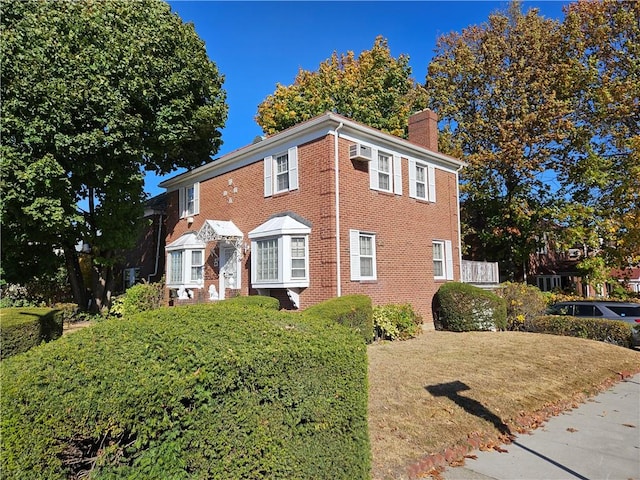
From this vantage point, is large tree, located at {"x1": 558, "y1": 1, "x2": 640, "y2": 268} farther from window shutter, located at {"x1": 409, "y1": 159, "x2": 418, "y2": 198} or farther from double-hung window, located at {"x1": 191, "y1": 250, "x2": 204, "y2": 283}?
double-hung window, located at {"x1": 191, "y1": 250, "x2": 204, "y2": 283}

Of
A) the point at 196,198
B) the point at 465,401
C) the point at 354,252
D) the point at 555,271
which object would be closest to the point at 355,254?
the point at 354,252

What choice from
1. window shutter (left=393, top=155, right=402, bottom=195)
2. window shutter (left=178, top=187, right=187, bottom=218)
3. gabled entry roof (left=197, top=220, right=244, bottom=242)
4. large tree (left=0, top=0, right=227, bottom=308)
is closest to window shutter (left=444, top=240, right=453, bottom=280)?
window shutter (left=393, top=155, right=402, bottom=195)

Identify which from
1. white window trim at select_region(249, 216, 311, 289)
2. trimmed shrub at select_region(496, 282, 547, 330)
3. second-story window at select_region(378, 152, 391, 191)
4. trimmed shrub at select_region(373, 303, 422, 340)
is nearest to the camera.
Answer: trimmed shrub at select_region(373, 303, 422, 340)

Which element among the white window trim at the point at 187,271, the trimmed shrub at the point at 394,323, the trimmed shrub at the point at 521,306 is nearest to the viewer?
the trimmed shrub at the point at 394,323

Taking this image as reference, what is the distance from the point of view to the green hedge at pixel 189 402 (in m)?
2.62

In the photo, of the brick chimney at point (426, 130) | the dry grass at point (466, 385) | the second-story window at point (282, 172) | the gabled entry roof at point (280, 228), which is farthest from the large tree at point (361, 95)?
the dry grass at point (466, 385)

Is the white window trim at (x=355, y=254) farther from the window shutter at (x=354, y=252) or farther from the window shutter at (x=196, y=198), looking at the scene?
the window shutter at (x=196, y=198)

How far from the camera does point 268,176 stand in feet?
52.9

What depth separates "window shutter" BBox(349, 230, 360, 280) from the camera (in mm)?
14008

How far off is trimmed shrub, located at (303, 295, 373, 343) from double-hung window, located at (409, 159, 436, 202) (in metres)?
6.41

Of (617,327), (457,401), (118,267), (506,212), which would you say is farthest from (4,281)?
(506,212)

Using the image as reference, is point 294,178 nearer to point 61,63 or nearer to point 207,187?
point 207,187

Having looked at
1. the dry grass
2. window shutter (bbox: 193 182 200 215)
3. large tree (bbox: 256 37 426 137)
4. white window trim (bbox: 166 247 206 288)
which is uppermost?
large tree (bbox: 256 37 426 137)

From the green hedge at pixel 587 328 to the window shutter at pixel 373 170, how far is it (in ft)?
23.2
